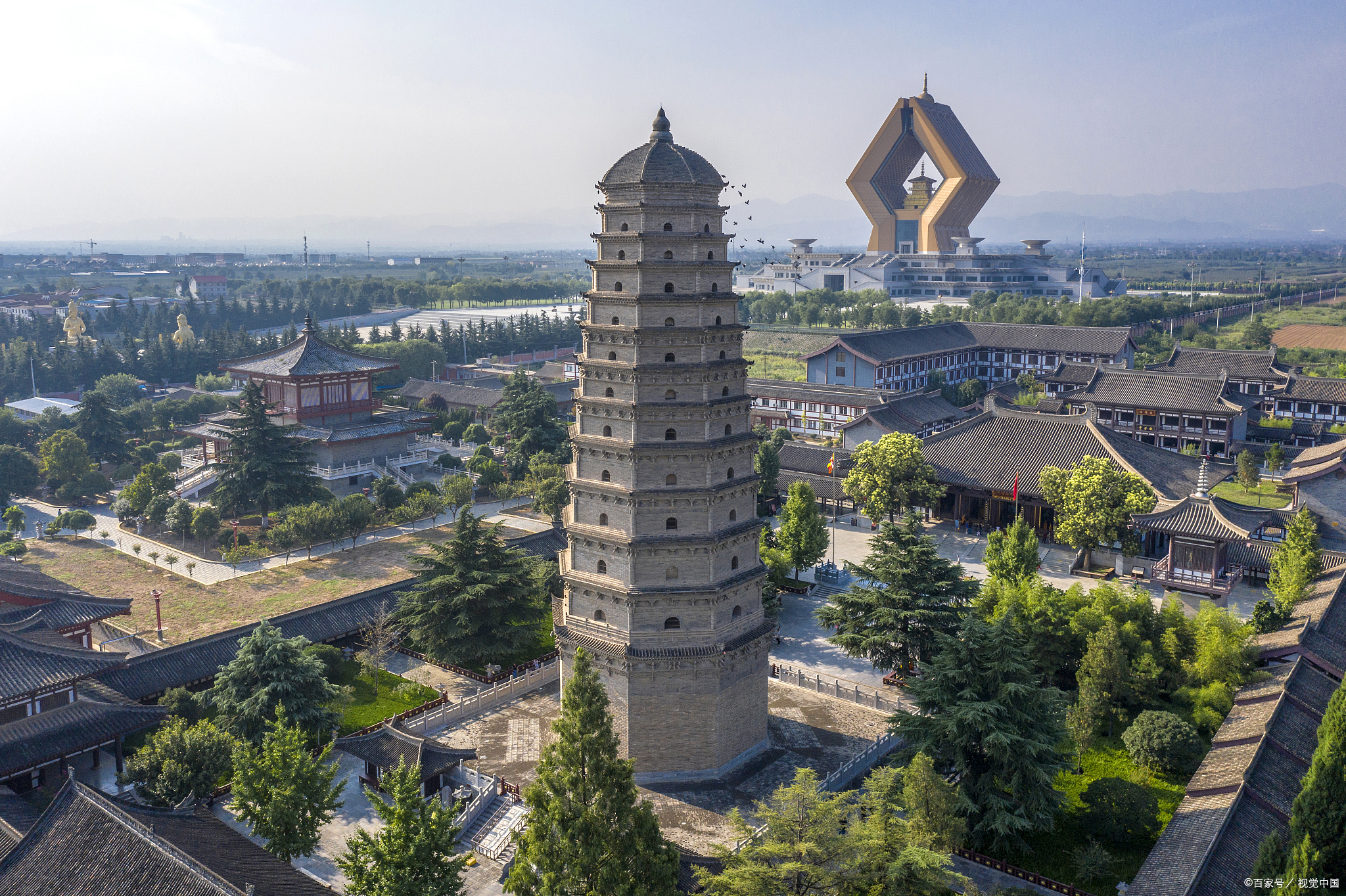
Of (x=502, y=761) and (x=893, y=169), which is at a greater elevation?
(x=893, y=169)

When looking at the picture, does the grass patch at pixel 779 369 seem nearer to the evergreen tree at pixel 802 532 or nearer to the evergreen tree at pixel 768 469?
the evergreen tree at pixel 768 469

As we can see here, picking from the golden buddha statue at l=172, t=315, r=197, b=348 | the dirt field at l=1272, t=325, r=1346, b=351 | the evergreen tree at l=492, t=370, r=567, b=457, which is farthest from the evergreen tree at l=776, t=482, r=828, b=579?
the dirt field at l=1272, t=325, r=1346, b=351

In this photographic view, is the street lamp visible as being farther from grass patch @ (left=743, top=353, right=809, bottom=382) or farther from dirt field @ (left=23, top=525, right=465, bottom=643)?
grass patch @ (left=743, top=353, right=809, bottom=382)

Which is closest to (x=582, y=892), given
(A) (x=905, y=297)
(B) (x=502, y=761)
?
(B) (x=502, y=761)

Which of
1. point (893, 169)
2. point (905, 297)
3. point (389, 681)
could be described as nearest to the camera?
point (389, 681)

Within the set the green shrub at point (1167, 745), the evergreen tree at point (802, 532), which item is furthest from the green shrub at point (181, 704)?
the green shrub at point (1167, 745)

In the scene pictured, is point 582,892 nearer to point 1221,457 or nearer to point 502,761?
point 502,761

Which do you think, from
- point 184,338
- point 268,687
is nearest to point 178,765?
point 268,687

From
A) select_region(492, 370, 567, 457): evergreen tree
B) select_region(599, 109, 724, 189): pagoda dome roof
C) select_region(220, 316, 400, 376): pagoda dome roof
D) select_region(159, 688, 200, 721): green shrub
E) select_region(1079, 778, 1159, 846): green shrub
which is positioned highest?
select_region(599, 109, 724, 189): pagoda dome roof
